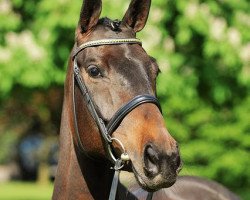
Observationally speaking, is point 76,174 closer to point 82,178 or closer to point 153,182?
point 82,178

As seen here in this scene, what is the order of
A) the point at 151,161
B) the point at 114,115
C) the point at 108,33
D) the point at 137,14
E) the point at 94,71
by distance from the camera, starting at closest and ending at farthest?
the point at 151,161 → the point at 114,115 → the point at 94,71 → the point at 108,33 → the point at 137,14

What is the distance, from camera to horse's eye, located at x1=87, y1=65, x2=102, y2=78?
3998 millimetres

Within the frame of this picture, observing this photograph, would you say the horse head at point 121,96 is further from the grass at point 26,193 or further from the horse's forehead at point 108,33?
the grass at point 26,193

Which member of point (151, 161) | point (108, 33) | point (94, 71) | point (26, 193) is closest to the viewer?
point (151, 161)

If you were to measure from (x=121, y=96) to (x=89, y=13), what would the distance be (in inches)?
23.7

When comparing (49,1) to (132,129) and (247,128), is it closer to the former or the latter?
(247,128)

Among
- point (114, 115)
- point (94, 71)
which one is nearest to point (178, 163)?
point (114, 115)

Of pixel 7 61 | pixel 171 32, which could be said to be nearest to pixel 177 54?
pixel 171 32

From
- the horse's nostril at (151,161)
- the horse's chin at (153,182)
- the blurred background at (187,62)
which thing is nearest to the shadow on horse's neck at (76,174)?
the horse's chin at (153,182)

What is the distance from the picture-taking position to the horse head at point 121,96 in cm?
362

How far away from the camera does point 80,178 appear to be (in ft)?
13.7

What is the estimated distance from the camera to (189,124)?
1369 centimetres

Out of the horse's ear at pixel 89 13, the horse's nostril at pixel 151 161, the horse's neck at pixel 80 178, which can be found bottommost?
the horse's neck at pixel 80 178

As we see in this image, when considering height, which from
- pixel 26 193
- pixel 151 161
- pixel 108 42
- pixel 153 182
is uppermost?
pixel 108 42
